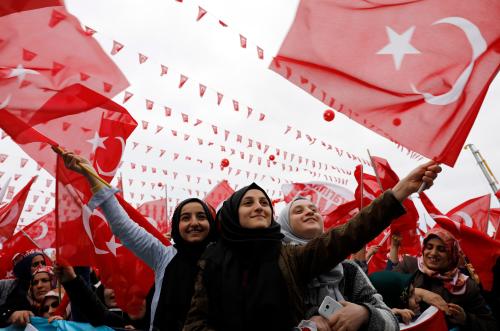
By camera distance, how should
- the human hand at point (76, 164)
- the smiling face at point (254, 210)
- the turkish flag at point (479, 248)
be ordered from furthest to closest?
1. the turkish flag at point (479, 248)
2. the human hand at point (76, 164)
3. the smiling face at point (254, 210)

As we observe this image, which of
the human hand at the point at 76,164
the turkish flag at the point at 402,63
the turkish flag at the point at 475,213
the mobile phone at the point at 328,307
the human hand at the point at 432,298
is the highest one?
the turkish flag at the point at 402,63

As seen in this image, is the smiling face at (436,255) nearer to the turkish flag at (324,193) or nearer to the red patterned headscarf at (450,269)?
the red patterned headscarf at (450,269)

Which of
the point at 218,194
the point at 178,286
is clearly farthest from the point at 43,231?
the point at 178,286

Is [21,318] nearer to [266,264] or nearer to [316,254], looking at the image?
[266,264]

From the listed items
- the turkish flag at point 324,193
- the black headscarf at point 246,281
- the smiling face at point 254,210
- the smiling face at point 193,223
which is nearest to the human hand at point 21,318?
the smiling face at point 193,223

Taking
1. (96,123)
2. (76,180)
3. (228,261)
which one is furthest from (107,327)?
(228,261)

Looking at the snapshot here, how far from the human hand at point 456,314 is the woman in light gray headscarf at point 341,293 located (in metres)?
1.45

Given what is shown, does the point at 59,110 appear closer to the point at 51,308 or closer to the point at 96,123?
the point at 96,123

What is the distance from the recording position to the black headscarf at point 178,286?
3061mm

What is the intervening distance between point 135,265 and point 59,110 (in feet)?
4.81

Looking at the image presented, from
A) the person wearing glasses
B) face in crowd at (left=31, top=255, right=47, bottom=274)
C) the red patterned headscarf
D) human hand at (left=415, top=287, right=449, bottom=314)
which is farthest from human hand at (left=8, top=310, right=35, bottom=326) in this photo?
the red patterned headscarf

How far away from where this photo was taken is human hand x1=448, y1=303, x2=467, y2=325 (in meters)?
3.71

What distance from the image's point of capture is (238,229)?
2.61m

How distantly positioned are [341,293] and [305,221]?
0.50 metres
